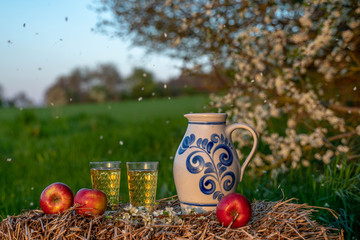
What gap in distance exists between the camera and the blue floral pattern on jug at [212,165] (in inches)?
95.0

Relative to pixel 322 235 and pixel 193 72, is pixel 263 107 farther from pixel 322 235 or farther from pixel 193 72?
pixel 322 235

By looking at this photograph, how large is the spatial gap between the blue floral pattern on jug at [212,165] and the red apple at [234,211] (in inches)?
9.6

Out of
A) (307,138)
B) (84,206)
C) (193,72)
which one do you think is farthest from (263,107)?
(84,206)

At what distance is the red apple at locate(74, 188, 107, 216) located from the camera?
226 cm

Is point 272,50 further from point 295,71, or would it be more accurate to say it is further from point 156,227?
point 156,227

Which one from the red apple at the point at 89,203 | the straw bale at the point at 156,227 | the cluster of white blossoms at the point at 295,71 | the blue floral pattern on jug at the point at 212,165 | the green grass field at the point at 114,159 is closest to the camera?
the straw bale at the point at 156,227

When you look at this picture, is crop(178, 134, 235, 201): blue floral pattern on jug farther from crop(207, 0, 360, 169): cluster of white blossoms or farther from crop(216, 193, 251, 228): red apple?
crop(207, 0, 360, 169): cluster of white blossoms

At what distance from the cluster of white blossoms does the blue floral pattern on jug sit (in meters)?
1.75

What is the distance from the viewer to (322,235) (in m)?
2.22

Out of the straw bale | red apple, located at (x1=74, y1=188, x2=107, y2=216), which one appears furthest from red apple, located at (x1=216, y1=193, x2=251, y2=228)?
red apple, located at (x1=74, y1=188, x2=107, y2=216)

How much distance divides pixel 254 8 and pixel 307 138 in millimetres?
1535

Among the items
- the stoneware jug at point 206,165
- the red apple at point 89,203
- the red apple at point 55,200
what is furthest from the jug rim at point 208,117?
A: the red apple at point 55,200

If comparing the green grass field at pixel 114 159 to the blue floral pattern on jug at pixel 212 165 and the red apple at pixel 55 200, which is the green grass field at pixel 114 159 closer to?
the blue floral pattern on jug at pixel 212 165

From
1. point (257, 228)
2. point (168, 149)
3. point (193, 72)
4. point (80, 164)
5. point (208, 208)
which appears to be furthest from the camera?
point (168, 149)
